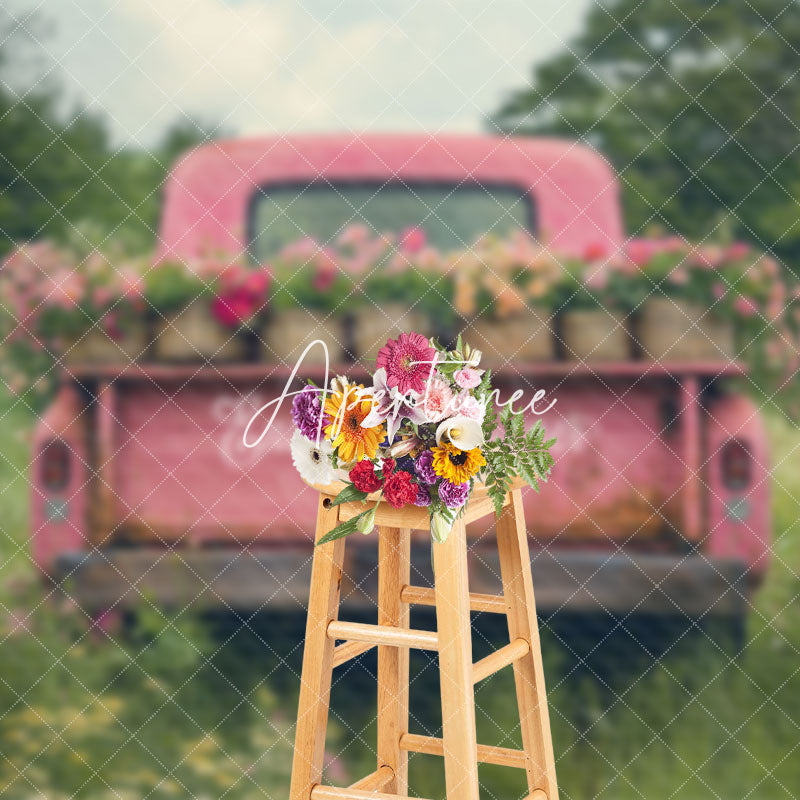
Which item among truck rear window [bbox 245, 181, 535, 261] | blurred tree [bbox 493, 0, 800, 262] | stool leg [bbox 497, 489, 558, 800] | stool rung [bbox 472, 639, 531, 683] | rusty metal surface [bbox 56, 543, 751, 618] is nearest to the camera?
stool rung [bbox 472, 639, 531, 683]

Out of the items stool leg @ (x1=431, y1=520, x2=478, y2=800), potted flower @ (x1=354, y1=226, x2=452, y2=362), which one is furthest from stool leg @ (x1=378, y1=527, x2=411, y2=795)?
potted flower @ (x1=354, y1=226, x2=452, y2=362)

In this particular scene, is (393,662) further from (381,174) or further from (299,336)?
(381,174)

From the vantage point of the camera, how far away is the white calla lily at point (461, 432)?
1.41m

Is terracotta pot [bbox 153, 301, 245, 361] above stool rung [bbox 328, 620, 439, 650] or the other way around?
above

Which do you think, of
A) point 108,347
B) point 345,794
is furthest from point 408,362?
point 108,347

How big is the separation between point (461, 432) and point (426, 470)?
70mm

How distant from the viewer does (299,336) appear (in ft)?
7.70

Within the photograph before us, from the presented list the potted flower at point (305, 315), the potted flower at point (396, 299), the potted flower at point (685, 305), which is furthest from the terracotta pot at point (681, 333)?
the potted flower at point (305, 315)

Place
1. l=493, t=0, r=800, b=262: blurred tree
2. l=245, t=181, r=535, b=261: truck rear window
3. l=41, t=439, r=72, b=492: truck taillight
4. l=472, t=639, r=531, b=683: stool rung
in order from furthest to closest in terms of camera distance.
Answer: l=493, t=0, r=800, b=262: blurred tree < l=245, t=181, r=535, b=261: truck rear window < l=41, t=439, r=72, b=492: truck taillight < l=472, t=639, r=531, b=683: stool rung

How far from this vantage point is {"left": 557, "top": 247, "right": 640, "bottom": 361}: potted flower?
233cm

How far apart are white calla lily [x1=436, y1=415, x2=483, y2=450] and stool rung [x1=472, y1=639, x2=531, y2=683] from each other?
0.33 metres

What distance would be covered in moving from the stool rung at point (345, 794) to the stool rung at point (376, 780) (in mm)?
81

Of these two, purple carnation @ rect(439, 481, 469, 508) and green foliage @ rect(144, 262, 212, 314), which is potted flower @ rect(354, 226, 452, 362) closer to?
green foliage @ rect(144, 262, 212, 314)
